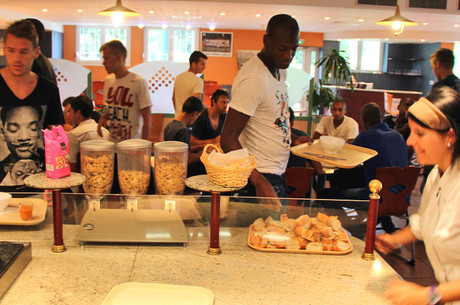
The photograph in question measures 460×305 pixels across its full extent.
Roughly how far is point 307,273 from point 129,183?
780 mm

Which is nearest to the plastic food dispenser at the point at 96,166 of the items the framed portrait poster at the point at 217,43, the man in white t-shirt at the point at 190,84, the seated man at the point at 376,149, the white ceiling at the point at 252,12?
the seated man at the point at 376,149

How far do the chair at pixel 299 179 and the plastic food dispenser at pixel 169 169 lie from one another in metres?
1.59

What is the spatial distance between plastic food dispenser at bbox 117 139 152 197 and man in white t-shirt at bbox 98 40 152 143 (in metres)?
1.56

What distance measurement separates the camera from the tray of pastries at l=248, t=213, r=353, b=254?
1717 millimetres

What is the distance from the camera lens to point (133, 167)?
1873mm

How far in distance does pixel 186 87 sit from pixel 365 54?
468 inches

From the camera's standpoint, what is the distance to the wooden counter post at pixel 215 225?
5.39 feet

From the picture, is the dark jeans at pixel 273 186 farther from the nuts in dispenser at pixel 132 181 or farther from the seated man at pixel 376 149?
the seated man at pixel 376 149

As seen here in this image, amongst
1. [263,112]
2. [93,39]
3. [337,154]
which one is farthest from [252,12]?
[263,112]

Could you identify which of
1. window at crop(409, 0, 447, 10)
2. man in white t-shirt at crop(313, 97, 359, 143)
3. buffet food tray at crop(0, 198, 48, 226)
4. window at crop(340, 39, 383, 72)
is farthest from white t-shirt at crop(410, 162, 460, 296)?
window at crop(340, 39, 383, 72)

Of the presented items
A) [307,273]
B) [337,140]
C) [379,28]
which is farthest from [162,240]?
[379,28]

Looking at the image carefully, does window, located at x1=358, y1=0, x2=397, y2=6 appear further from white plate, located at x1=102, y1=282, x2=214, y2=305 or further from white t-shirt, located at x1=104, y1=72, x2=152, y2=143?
white plate, located at x1=102, y1=282, x2=214, y2=305

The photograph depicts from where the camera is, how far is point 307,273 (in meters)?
1.56

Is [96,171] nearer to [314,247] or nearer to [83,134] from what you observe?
[314,247]
